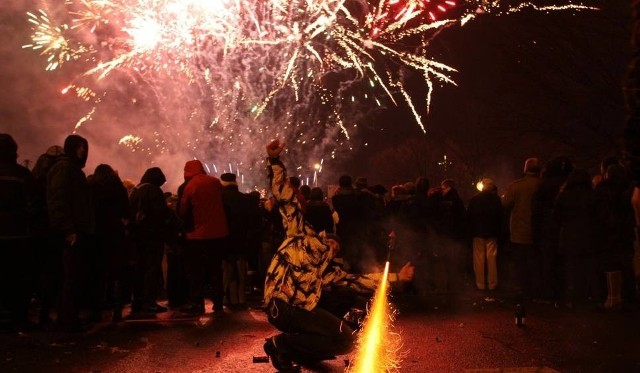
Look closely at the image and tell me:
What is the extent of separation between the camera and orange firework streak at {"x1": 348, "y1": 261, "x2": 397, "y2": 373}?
24.7 feet

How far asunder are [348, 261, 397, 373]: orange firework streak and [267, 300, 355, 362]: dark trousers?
0.33 m

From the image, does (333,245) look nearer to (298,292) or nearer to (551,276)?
(298,292)

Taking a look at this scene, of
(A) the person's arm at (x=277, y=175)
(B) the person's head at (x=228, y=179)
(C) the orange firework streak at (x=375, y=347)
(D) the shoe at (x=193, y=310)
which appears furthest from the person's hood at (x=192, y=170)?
(A) the person's arm at (x=277, y=175)

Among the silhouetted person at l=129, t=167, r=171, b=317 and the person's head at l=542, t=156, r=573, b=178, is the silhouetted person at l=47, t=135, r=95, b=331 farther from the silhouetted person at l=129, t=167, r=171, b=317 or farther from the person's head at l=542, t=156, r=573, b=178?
the person's head at l=542, t=156, r=573, b=178

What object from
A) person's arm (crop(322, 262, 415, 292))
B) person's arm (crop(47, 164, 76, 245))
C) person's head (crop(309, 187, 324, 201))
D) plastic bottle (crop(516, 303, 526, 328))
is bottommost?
plastic bottle (crop(516, 303, 526, 328))

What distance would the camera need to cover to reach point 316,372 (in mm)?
7465

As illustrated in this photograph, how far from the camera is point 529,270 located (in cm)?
1247

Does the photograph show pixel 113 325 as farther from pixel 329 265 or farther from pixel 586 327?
pixel 586 327

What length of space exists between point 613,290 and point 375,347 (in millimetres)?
4537

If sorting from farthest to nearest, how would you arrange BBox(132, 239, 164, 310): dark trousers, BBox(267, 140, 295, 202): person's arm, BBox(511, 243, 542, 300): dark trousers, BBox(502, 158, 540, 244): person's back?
BBox(502, 158, 540, 244): person's back → BBox(511, 243, 542, 300): dark trousers → BBox(132, 239, 164, 310): dark trousers → BBox(267, 140, 295, 202): person's arm

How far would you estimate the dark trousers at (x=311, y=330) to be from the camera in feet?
23.5

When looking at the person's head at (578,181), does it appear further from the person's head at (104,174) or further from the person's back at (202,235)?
the person's head at (104,174)

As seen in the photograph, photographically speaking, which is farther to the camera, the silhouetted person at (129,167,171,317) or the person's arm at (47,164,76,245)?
the silhouetted person at (129,167,171,317)

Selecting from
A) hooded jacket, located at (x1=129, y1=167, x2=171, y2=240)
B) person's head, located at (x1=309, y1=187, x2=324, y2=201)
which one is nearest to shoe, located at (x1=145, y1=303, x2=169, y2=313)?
hooded jacket, located at (x1=129, y1=167, x2=171, y2=240)
